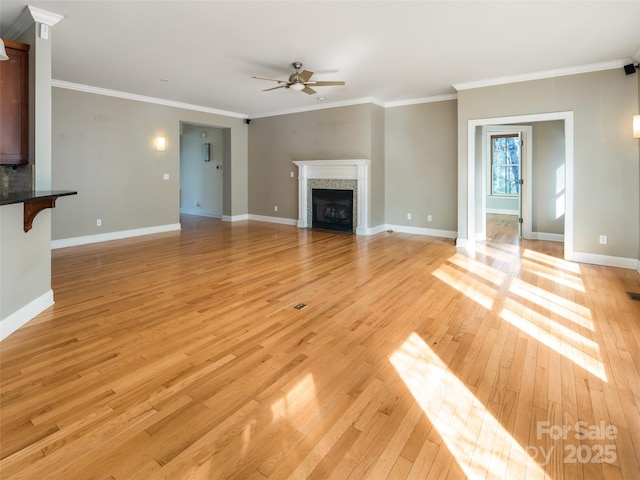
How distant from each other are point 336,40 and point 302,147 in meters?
4.19

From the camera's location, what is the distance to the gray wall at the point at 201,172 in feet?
31.6

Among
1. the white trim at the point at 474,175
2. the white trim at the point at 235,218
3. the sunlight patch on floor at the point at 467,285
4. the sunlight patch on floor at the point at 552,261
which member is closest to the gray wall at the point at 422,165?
the white trim at the point at 474,175

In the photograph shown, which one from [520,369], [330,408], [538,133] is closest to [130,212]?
[330,408]

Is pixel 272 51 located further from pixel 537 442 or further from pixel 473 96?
pixel 537 442

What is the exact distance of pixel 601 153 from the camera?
4.91 m

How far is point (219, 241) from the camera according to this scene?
6648 mm

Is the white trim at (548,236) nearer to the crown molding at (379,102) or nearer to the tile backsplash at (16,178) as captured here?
the crown molding at (379,102)

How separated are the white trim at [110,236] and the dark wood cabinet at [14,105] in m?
3.22

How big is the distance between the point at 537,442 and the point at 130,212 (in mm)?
7420

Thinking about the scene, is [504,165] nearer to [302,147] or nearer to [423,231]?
[423,231]

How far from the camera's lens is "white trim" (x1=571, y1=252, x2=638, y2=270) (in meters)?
4.81

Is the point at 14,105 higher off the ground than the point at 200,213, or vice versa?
the point at 14,105

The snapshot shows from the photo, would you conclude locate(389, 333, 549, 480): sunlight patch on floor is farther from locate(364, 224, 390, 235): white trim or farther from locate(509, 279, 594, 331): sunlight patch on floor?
locate(364, 224, 390, 235): white trim

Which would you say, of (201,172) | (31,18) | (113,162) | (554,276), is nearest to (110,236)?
(113,162)
